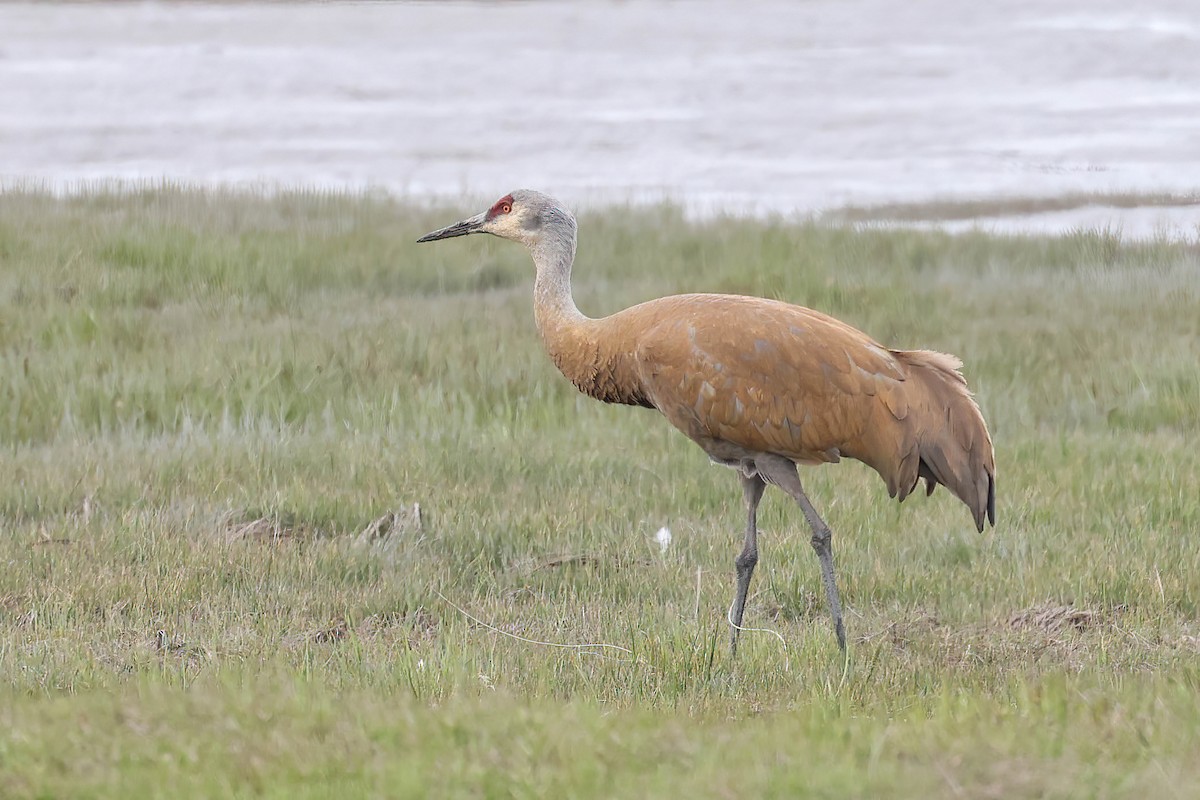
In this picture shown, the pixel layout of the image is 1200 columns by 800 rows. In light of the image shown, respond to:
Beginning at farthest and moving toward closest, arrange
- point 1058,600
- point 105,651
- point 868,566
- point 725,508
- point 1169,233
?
1. point 1169,233
2. point 725,508
3. point 868,566
4. point 1058,600
5. point 105,651

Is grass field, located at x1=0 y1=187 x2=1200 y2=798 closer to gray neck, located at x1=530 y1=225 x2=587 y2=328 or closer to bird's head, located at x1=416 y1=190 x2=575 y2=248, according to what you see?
gray neck, located at x1=530 y1=225 x2=587 y2=328

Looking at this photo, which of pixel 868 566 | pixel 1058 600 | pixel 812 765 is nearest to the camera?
pixel 812 765

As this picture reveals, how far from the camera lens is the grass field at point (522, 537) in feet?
12.8

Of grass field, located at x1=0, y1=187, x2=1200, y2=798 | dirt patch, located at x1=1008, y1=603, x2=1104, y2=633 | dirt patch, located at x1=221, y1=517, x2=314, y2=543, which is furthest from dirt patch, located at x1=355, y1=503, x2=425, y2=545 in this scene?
dirt patch, located at x1=1008, y1=603, x2=1104, y2=633

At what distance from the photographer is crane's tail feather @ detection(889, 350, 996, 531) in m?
5.60

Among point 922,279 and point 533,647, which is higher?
point 922,279

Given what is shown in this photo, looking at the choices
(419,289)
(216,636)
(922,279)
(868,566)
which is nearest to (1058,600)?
(868,566)

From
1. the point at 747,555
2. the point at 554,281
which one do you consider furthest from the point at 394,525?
the point at 747,555

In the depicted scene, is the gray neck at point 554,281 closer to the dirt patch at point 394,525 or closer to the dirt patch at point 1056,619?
the dirt patch at point 394,525

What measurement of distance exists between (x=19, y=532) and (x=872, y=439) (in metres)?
3.70

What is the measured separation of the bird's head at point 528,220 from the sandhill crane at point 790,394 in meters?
0.52

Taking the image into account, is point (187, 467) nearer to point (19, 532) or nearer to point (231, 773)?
point (19, 532)

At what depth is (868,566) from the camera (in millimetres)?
6430

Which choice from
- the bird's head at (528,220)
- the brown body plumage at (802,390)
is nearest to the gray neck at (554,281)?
the bird's head at (528,220)
